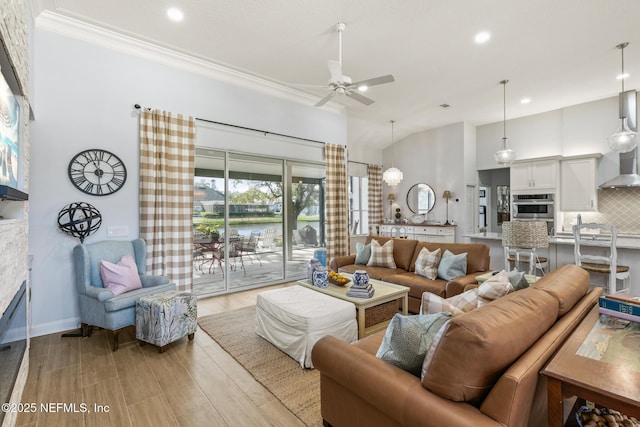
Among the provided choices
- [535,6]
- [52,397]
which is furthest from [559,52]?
[52,397]

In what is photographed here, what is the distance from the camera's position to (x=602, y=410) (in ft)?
5.02

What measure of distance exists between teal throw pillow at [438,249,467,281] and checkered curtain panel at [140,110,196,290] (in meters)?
3.34

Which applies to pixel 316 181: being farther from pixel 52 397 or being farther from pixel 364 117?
pixel 52 397

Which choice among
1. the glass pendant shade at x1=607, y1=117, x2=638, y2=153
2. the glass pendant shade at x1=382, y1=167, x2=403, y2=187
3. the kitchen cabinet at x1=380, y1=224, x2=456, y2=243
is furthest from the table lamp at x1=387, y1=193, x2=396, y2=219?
the glass pendant shade at x1=607, y1=117, x2=638, y2=153

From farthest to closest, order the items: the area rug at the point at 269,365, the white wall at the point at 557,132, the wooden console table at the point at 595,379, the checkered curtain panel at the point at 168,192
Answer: the white wall at the point at 557,132 < the checkered curtain panel at the point at 168,192 < the area rug at the point at 269,365 < the wooden console table at the point at 595,379

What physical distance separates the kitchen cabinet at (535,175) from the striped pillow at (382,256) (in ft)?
12.1

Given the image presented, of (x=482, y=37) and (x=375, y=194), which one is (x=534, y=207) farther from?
(x=482, y=37)

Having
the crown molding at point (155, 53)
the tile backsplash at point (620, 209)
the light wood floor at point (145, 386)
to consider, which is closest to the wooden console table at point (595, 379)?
the light wood floor at point (145, 386)

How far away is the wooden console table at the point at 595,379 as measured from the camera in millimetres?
1072

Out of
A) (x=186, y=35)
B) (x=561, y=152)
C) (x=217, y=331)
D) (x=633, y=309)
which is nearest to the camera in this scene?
(x=633, y=309)

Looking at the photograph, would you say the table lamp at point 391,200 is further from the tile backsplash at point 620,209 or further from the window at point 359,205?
the tile backsplash at point 620,209

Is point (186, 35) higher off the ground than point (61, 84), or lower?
higher

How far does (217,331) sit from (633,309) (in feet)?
11.0

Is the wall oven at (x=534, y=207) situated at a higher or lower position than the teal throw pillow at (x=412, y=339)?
higher
